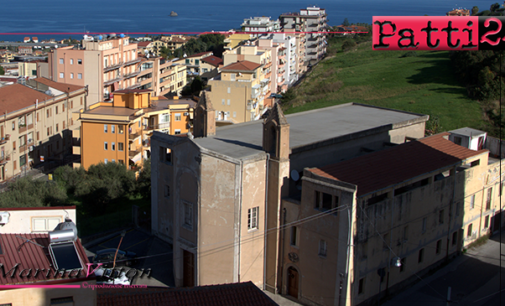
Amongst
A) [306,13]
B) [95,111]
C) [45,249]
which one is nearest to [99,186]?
[95,111]

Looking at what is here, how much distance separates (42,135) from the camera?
54812mm

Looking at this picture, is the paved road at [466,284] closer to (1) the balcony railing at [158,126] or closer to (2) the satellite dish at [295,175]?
(2) the satellite dish at [295,175]

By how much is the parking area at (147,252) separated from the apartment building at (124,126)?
1611 cm

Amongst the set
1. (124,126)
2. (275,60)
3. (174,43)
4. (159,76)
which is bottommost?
(124,126)

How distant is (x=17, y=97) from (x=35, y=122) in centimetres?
292

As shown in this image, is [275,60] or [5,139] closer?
[5,139]

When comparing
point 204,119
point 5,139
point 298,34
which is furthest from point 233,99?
point 298,34

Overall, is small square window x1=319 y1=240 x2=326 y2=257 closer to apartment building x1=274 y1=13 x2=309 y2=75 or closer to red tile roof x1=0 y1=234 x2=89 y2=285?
red tile roof x1=0 y1=234 x2=89 y2=285

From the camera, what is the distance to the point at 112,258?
28.2 meters

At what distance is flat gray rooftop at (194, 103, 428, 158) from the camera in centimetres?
2566

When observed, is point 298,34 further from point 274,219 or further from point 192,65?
point 274,219

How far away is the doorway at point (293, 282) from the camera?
24719 millimetres

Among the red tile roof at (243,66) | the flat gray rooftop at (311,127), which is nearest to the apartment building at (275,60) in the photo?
the red tile roof at (243,66)

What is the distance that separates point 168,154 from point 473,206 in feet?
54.4
